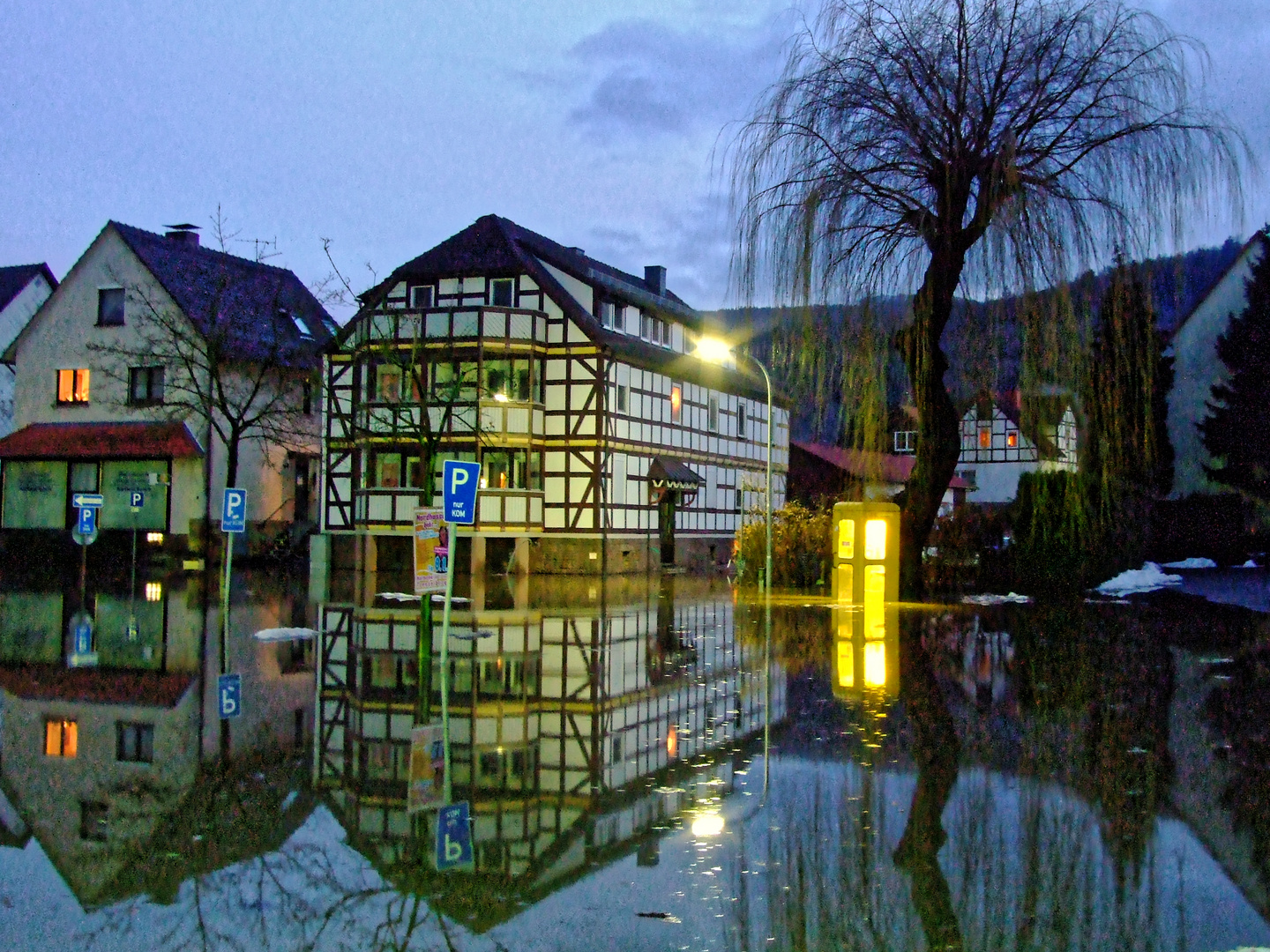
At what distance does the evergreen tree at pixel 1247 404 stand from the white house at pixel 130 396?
3671cm

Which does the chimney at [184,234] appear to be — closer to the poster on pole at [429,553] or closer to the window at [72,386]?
the window at [72,386]

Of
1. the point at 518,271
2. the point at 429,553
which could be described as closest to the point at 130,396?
the point at 518,271

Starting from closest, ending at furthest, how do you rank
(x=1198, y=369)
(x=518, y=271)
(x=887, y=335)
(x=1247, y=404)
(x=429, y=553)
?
1. (x=429, y=553)
2. (x=887, y=335)
3. (x=518, y=271)
4. (x=1247, y=404)
5. (x=1198, y=369)

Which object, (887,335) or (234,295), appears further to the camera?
(234,295)

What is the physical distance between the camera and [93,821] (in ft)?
25.2

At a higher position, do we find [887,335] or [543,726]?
[887,335]

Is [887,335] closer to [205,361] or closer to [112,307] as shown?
[205,361]

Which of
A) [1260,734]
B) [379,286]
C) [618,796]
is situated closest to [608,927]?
[618,796]

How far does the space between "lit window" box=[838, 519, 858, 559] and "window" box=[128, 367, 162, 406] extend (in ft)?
95.9

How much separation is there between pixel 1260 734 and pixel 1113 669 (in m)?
4.48

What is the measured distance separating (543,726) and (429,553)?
4.08m

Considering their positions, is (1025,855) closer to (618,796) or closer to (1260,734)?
(618,796)

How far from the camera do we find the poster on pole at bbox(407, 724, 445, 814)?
8.09 m

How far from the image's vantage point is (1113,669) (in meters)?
15.5
